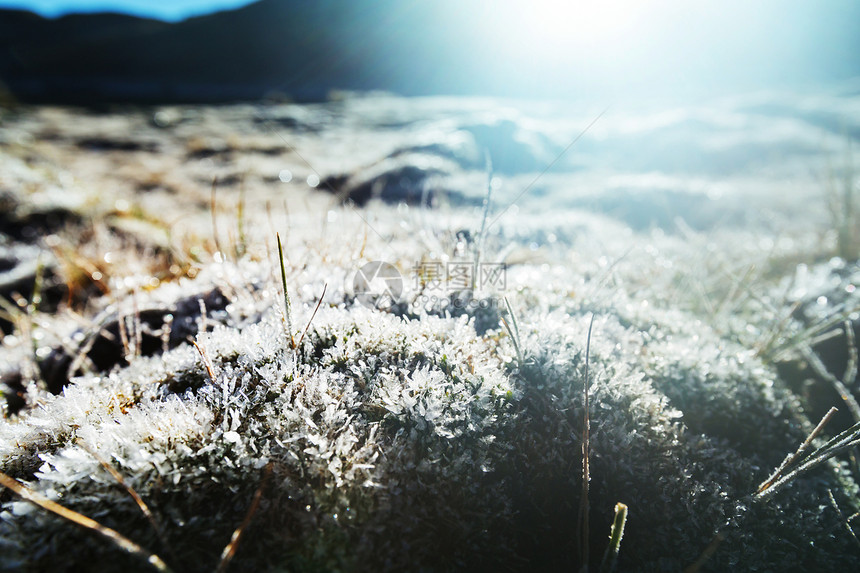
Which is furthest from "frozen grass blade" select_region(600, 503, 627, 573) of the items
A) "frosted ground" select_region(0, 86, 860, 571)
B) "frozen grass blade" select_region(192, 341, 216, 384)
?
"frozen grass blade" select_region(192, 341, 216, 384)

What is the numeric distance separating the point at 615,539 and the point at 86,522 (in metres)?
2.53

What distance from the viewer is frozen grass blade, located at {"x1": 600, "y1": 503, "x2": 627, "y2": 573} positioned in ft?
6.91

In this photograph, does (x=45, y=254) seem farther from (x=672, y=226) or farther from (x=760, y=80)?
(x=760, y=80)

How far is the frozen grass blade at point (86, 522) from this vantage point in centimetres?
181

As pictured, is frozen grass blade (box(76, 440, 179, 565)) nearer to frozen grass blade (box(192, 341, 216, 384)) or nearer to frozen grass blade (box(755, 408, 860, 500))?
frozen grass blade (box(192, 341, 216, 384))

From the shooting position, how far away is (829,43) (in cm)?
6819

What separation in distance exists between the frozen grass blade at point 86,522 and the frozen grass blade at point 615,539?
2.06m

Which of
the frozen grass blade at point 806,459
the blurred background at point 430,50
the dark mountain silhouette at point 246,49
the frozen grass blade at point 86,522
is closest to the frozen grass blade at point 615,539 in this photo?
the frozen grass blade at point 806,459

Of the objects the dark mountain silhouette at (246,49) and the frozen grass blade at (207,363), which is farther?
the dark mountain silhouette at (246,49)

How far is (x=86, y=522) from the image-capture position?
1.89 metres

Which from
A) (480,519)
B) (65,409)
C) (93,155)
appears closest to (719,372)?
(480,519)

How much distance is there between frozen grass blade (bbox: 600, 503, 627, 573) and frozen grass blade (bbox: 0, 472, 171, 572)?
6.75ft

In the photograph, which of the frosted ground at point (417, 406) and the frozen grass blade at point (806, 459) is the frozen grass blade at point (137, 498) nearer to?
the frosted ground at point (417, 406)

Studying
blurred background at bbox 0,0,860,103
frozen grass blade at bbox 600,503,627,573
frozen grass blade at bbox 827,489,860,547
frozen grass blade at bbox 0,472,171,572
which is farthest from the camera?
blurred background at bbox 0,0,860,103
